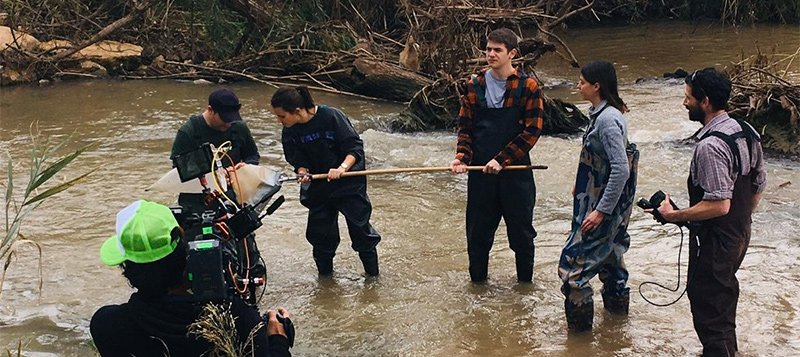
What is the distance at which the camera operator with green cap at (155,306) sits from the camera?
2.62 meters

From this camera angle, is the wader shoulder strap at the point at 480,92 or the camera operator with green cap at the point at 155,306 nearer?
the camera operator with green cap at the point at 155,306

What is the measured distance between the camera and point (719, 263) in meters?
3.87

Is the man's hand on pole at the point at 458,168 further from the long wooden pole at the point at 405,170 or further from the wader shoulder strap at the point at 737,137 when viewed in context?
the wader shoulder strap at the point at 737,137

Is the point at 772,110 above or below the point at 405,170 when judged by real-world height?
below

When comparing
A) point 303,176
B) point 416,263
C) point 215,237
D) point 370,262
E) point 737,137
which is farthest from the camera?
point 416,263

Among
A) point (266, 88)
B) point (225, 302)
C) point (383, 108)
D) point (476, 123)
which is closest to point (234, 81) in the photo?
point (266, 88)

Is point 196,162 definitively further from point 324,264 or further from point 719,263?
point 719,263

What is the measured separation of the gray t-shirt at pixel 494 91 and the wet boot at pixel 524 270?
3.31ft

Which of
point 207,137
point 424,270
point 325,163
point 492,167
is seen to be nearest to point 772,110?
point 424,270

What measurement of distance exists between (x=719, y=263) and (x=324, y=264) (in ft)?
8.56

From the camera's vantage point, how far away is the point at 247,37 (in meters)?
13.6

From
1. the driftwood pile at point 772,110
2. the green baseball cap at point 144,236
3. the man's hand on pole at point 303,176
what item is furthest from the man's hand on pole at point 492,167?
the driftwood pile at point 772,110

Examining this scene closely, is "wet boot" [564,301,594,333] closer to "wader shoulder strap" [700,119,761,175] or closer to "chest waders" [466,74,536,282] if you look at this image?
"chest waders" [466,74,536,282]

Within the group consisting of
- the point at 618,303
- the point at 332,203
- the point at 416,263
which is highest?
the point at 332,203
